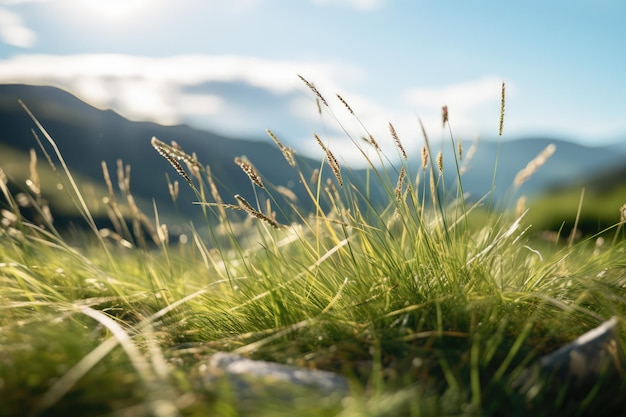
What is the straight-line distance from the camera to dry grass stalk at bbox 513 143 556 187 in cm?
284

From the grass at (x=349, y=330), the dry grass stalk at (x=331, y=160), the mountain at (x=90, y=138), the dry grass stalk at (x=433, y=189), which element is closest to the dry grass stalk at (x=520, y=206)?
the grass at (x=349, y=330)

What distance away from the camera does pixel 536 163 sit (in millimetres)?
Result: 2871

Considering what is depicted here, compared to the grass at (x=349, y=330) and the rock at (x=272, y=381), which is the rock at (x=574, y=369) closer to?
the grass at (x=349, y=330)

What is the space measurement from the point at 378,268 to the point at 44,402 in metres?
1.62

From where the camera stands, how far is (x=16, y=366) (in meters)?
1.82

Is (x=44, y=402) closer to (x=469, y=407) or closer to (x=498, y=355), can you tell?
(x=469, y=407)

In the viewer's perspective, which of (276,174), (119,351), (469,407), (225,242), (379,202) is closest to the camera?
(469,407)

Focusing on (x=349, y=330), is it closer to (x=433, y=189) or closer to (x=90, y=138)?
(x=433, y=189)

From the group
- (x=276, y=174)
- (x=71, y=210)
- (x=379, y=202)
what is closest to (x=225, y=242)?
(x=379, y=202)

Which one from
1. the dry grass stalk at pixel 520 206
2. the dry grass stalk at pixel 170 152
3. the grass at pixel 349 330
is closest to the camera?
the grass at pixel 349 330

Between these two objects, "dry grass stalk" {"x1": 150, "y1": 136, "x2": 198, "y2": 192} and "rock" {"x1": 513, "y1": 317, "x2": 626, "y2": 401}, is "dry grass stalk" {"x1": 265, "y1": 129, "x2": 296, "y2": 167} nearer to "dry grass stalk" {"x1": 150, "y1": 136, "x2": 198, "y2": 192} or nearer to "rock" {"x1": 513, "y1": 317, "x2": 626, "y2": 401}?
"dry grass stalk" {"x1": 150, "y1": 136, "x2": 198, "y2": 192}

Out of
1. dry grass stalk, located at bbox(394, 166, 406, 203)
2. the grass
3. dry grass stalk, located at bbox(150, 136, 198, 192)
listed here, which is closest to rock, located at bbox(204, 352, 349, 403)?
the grass

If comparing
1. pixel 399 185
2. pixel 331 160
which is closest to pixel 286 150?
pixel 331 160

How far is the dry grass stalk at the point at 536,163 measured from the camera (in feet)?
9.32
